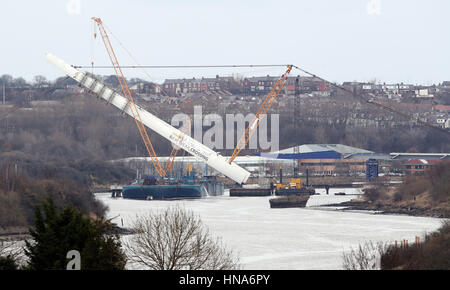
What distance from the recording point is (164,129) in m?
28.4

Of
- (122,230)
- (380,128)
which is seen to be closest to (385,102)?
(380,128)

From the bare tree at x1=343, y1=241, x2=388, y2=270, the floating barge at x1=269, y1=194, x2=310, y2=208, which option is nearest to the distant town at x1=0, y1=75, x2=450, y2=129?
the floating barge at x1=269, y1=194, x2=310, y2=208

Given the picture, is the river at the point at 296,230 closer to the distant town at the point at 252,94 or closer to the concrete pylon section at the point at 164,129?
the concrete pylon section at the point at 164,129

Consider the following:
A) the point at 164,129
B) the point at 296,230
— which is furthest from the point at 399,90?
the point at 296,230

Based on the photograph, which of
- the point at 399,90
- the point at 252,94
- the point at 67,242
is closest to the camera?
the point at 67,242

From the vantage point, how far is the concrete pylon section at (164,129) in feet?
89.6

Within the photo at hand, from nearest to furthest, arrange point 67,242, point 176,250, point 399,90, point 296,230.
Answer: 1. point 67,242
2. point 176,250
3. point 296,230
4. point 399,90

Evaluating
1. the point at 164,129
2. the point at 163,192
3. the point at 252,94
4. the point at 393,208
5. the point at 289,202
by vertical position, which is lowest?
the point at 393,208

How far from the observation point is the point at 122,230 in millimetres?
19469

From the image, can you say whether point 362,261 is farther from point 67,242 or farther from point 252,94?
point 252,94

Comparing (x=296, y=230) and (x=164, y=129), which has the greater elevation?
(x=164, y=129)

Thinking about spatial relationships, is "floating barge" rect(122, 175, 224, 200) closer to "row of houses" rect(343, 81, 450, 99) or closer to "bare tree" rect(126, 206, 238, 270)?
"bare tree" rect(126, 206, 238, 270)

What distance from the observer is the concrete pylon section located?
27.3 meters

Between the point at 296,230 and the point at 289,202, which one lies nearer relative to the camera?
the point at 296,230
